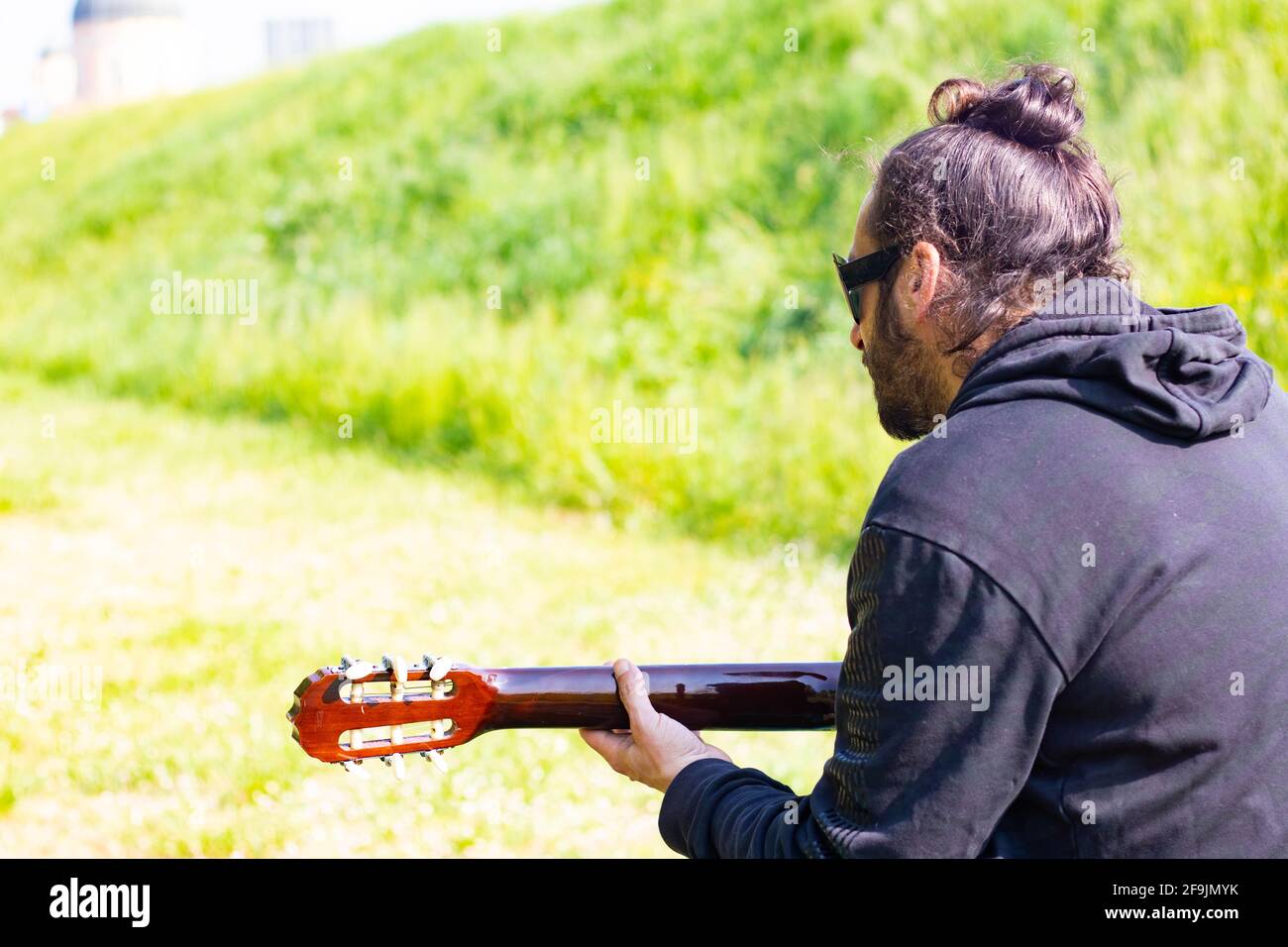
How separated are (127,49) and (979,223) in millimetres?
78301

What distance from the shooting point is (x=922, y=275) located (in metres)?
2.37

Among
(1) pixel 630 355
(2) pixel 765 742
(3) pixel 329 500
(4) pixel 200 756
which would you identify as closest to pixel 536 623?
(2) pixel 765 742

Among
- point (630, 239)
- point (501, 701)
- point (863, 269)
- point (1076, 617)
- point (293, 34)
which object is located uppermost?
point (293, 34)

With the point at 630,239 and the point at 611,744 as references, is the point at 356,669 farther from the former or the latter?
the point at 630,239

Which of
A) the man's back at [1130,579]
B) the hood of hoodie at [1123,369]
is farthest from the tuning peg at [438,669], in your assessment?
the hood of hoodie at [1123,369]

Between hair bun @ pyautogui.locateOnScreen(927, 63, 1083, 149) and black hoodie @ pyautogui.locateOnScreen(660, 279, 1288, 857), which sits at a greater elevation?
hair bun @ pyautogui.locateOnScreen(927, 63, 1083, 149)

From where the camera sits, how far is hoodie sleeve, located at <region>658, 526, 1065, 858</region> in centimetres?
188

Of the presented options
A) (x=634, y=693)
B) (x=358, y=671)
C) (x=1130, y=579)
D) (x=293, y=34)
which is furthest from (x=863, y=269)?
(x=293, y=34)

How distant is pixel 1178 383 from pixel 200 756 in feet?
12.9

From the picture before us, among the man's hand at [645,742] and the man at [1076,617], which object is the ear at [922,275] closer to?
the man at [1076,617]

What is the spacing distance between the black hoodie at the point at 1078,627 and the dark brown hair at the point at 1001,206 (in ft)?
0.83

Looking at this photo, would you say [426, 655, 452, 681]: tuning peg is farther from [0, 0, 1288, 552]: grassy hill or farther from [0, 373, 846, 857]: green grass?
[0, 0, 1288, 552]: grassy hill

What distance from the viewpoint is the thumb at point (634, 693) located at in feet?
8.81

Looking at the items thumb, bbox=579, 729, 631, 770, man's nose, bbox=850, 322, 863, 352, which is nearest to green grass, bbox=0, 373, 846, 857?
thumb, bbox=579, 729, 631, 770
